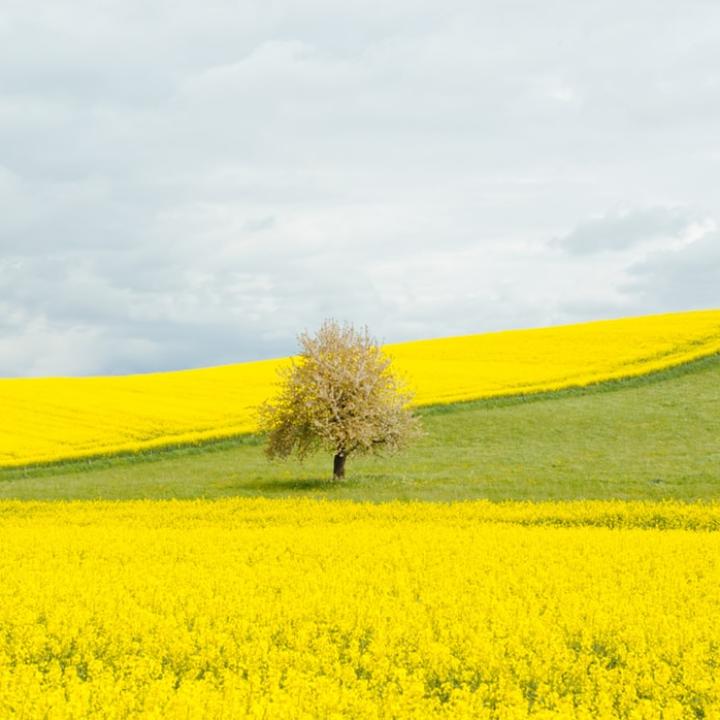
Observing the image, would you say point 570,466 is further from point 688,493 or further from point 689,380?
point 689,380

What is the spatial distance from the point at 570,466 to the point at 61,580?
68.0 feet

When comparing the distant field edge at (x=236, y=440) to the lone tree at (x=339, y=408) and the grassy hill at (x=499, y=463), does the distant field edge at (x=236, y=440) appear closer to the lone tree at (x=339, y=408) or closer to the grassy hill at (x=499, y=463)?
the grassy hill at (x=499, y=463)

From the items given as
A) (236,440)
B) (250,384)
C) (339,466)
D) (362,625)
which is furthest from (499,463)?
(250,384)

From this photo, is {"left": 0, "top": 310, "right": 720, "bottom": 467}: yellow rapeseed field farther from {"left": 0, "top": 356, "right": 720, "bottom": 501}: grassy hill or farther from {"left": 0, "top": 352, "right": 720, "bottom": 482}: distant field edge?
{"left": 0, "top": 356, "right": 720, "bottom": 501}: grassy hill

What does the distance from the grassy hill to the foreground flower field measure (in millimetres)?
8556

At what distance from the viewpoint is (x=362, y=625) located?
1161 centimetres

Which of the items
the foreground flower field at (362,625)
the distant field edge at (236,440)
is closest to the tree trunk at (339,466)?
the distant field edge at (236,440)

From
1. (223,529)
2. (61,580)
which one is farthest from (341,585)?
(223,529)

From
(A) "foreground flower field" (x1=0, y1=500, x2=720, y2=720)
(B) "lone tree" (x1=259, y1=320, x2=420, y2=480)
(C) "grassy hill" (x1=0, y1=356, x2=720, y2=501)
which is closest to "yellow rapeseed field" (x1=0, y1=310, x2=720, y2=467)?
(C) "grassy hill" (x1=0, y1=356, x2=720, y2=501)

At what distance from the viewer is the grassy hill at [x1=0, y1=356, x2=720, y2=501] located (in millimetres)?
28672

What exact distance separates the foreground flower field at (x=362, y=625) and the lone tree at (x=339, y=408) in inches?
423

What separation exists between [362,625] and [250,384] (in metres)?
42.5

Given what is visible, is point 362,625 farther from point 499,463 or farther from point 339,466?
point 499,463

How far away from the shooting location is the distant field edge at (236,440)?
36281mm
